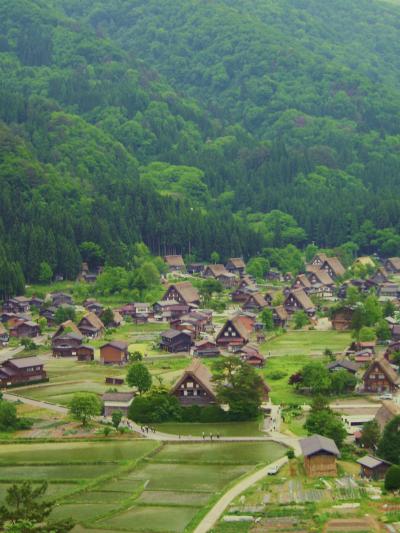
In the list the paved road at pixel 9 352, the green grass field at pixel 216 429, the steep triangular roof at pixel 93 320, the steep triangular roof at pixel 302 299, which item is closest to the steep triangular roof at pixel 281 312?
the steep triangular roof at pixel 302 299

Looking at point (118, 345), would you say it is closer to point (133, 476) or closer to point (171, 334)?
point (171, 334)

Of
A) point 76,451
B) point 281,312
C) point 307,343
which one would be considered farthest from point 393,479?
point 281,312

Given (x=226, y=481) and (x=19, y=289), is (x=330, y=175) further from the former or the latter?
(x=226, y=481)

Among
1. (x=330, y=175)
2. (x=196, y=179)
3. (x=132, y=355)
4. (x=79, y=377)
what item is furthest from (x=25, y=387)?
(x=330, y=175)

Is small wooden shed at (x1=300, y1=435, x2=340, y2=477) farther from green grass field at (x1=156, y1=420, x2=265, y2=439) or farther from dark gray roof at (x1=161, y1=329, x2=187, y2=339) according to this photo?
dark gray roof at (x1=161, y1=329, x2=187, y2=339)

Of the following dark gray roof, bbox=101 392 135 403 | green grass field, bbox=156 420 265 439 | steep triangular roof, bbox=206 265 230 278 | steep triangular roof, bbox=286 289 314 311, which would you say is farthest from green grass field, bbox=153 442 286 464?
steep triangular roof, bbox=206 265 230 278
